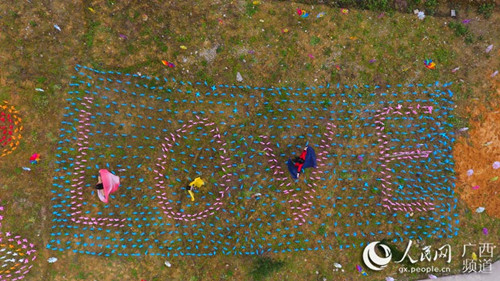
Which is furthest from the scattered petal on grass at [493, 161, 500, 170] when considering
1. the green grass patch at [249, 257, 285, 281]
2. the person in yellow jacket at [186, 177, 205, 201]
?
the person in yellow jacket at [186, 177, 205, 201]

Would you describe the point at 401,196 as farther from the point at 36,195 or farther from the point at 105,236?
the point at 36,195

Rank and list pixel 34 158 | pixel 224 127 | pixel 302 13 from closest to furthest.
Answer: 1. pixel 34 158
2. pixel 224 127
3. pixel 302 13

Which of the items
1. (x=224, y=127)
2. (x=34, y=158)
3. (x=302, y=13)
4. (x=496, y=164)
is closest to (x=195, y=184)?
(x=224, y=127)

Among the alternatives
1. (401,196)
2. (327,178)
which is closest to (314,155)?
(327,178)

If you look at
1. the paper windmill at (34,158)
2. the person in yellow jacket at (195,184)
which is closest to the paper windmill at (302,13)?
the person in yellow jacket at (195,184)

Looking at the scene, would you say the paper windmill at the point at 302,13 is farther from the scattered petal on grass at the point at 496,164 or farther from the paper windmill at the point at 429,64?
the scattered petal on grass at the point at 496,164

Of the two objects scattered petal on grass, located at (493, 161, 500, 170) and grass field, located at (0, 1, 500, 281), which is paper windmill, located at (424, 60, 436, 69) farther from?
scattered petal on grass, located at (493, 161, 500, 170)

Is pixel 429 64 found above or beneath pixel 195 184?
above

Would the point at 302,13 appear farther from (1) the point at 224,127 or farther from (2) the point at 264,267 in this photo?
(2) the point at 264,267
